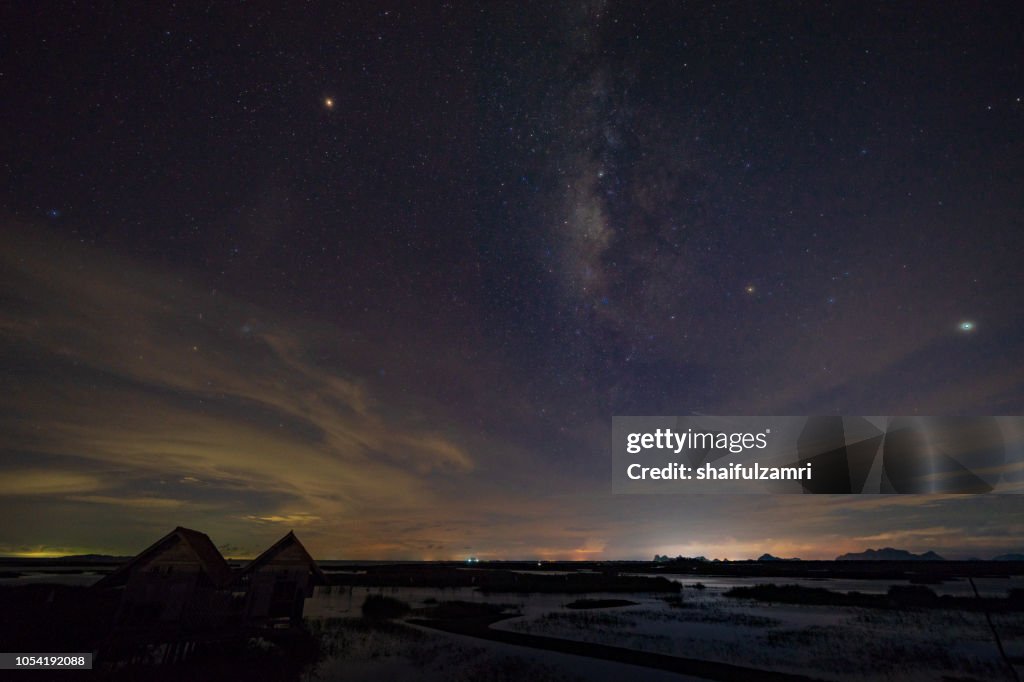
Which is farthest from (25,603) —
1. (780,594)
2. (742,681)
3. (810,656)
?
(780,594)

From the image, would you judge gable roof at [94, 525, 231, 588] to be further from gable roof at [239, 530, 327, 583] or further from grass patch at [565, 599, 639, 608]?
grass patch at [565, 599, 639, 608]

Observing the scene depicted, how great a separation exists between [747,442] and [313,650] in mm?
27724

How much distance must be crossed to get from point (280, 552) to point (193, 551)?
14.7 feet

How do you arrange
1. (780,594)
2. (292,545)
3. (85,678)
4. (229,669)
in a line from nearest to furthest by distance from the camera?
(85,678)
(229,669)
(292,545)
(780,594)

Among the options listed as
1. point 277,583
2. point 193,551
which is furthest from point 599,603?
point 193,551

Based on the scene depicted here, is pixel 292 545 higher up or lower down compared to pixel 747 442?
lower down

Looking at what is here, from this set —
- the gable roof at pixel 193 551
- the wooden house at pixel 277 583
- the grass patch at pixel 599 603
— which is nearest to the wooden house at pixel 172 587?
the gable roof at pixel 193 551

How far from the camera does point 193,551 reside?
971 inches

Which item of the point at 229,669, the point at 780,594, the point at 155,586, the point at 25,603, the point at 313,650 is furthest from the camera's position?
the point at 780,594

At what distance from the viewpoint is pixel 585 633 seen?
1245 inches

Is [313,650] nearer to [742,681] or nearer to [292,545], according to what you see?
[292,545]

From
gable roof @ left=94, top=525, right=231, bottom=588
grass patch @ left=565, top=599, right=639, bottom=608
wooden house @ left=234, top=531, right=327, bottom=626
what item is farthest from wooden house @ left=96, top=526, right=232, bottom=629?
grass patch @ left=565, top=599, right=639, bottom=608

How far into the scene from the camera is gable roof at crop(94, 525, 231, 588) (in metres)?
23.4

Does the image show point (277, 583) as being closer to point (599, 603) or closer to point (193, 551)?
point (193, 551)
